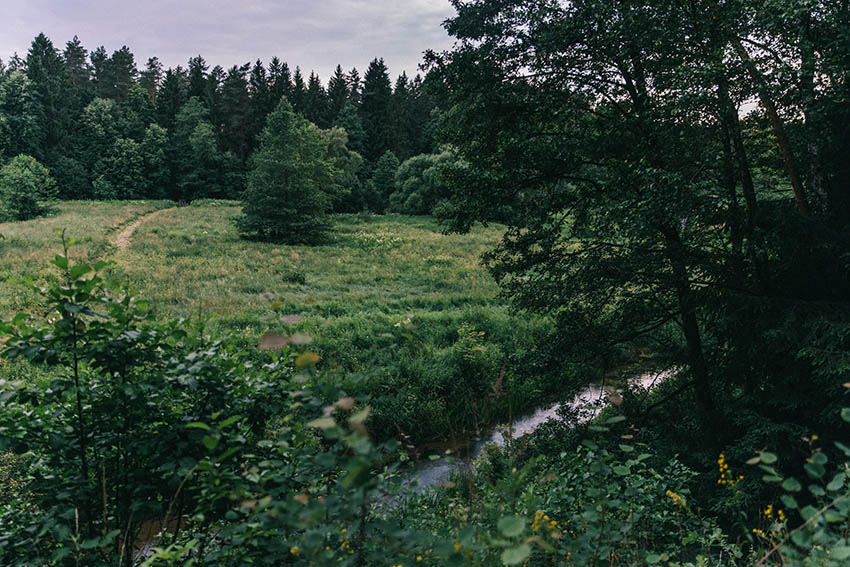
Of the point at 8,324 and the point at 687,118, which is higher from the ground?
the point at 687,118

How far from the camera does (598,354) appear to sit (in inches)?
326

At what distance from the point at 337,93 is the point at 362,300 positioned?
2286 inches

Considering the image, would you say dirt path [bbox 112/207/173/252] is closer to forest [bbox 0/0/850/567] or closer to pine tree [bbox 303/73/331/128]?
forest [bbox 0/0/850/567]

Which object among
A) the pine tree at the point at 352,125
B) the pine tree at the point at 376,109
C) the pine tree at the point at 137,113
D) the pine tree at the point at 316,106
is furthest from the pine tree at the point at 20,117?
the pine tree at the point at 376,109

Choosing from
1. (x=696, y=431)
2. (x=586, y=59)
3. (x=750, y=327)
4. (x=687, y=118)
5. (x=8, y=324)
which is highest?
(x=586, y=59)

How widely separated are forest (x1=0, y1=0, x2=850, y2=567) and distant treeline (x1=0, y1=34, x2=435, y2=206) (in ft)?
142

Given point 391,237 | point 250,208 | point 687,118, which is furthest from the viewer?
point 391,237

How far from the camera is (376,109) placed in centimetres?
6794

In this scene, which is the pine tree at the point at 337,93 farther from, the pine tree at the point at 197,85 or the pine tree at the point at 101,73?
the pine tree at the point at 101,73

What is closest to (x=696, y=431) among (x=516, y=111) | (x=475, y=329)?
(x=516, y=111)

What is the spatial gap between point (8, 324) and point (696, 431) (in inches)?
342

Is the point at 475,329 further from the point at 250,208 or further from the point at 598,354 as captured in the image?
the point at 250,208

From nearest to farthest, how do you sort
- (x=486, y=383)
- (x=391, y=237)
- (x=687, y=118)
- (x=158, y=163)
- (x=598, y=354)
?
(x=687, y=118)
(x=598, y=354)
(x=486, y=383)
(x=391, y=237)
(x=158, y=163)

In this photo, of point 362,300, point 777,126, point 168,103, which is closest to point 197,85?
point 168,103
